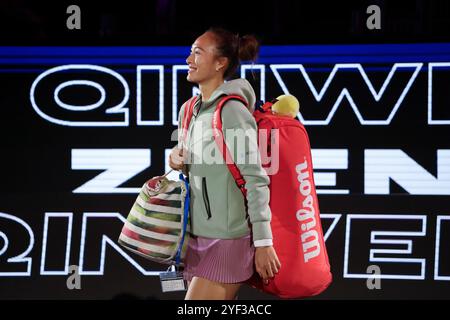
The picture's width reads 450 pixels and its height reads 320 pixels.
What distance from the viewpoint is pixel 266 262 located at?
242 centimetres

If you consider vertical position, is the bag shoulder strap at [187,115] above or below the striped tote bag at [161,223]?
above

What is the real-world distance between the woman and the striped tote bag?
1.7 inches

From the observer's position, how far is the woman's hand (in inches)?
95.0

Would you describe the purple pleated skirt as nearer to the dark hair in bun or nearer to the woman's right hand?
the woman's right hand

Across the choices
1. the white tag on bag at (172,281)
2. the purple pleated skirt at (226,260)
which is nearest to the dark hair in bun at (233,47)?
the purple pleated skirt at (226,260)

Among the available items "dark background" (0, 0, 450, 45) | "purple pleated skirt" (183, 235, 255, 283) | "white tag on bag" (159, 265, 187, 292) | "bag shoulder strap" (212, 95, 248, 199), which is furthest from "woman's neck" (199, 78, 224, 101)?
"dark background" (0, 0, 450, 45)

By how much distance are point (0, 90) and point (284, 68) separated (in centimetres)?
179

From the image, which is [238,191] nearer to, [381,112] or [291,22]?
[381,112]

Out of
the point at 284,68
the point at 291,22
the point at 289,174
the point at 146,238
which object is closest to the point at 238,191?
the point at 289,174

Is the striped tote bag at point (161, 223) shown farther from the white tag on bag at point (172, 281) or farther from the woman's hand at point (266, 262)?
the woman's hand at point (266, 262)

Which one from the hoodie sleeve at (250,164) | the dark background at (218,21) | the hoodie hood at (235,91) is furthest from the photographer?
the dark background at (218,21)

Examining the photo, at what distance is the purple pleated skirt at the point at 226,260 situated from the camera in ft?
8.08

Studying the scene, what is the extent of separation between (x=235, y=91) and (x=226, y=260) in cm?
63

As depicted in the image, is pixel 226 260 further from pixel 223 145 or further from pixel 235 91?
pixel 235 91
